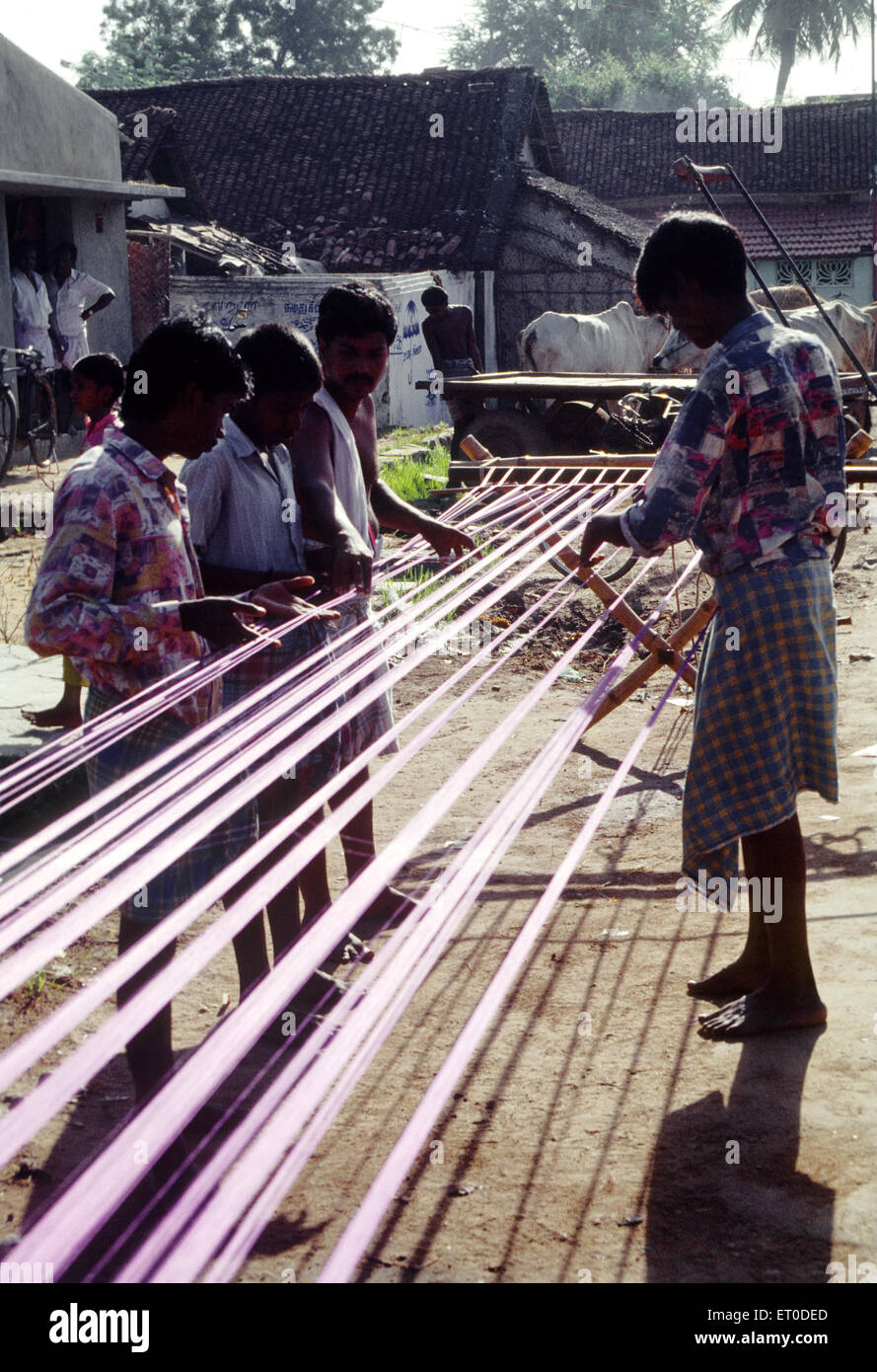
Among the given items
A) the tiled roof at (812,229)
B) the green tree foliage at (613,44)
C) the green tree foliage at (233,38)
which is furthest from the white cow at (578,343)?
the green tree foliage at (613,44)

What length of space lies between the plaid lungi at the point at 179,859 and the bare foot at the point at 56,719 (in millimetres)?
2382

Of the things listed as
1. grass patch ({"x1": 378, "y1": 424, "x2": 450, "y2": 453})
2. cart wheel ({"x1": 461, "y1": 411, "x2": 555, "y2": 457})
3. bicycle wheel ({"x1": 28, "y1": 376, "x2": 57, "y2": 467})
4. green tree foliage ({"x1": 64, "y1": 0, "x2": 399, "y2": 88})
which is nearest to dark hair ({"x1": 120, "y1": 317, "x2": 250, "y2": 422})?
cart wheel ({"x1": 461, "y1": 411, "x2": 555, "y2": 457})

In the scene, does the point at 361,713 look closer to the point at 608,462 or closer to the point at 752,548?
the point at 752,548

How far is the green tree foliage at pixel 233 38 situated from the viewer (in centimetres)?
4203

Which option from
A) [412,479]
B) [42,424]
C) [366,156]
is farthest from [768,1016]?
[366,156]

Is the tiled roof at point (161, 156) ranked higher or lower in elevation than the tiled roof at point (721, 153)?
lower

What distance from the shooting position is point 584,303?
22.3 metres

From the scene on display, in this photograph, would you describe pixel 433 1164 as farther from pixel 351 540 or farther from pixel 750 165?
pixel 750 165

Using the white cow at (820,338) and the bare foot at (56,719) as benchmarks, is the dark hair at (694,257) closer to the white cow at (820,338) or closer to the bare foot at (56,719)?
the bare foot at (56,719)

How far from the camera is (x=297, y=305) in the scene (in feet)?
56.1

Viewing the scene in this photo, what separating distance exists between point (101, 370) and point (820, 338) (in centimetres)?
616

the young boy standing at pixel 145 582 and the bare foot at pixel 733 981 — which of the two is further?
the bare foot at pixel 733 981

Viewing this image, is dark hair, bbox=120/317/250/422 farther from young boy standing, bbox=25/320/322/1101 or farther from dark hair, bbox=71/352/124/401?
dark hair, bbox=71/352/124/401
